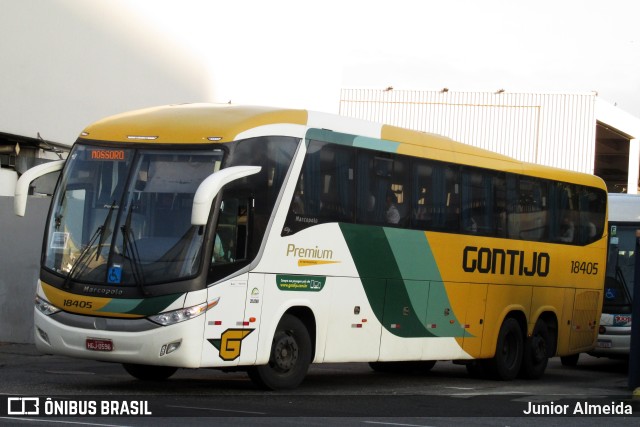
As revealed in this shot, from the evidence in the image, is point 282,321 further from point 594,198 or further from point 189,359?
Answer: point 594,198

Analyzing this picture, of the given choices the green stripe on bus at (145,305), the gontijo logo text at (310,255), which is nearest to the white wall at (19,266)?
the gontijo logo text at (310,255)

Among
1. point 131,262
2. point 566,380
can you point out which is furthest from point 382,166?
point 566,380

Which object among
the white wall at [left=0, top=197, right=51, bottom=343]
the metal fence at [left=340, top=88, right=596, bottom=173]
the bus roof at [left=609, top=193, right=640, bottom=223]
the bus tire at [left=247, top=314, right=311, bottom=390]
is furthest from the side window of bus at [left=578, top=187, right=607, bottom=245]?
the metal fence at [left=340, top=88, right=596, bottom=173]

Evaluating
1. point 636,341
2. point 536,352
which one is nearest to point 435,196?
point 636,341

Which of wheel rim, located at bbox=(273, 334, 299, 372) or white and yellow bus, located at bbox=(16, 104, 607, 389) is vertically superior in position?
white and yellow bus, located at bbox=(16, 104, 607, 389)

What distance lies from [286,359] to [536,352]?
22.9ft

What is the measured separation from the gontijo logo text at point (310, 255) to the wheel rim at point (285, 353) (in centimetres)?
96

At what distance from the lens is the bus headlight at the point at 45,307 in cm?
1462

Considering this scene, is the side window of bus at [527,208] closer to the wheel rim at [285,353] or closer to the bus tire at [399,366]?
the bus tire at [399,366]

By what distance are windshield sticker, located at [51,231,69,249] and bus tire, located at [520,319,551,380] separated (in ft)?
29.8

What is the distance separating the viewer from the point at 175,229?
14250mm

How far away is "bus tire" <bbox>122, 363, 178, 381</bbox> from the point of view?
1639 cm

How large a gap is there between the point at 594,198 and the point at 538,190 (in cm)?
221

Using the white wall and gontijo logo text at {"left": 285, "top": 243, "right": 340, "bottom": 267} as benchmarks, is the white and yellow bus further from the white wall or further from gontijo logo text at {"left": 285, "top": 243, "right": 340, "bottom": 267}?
the white wall
